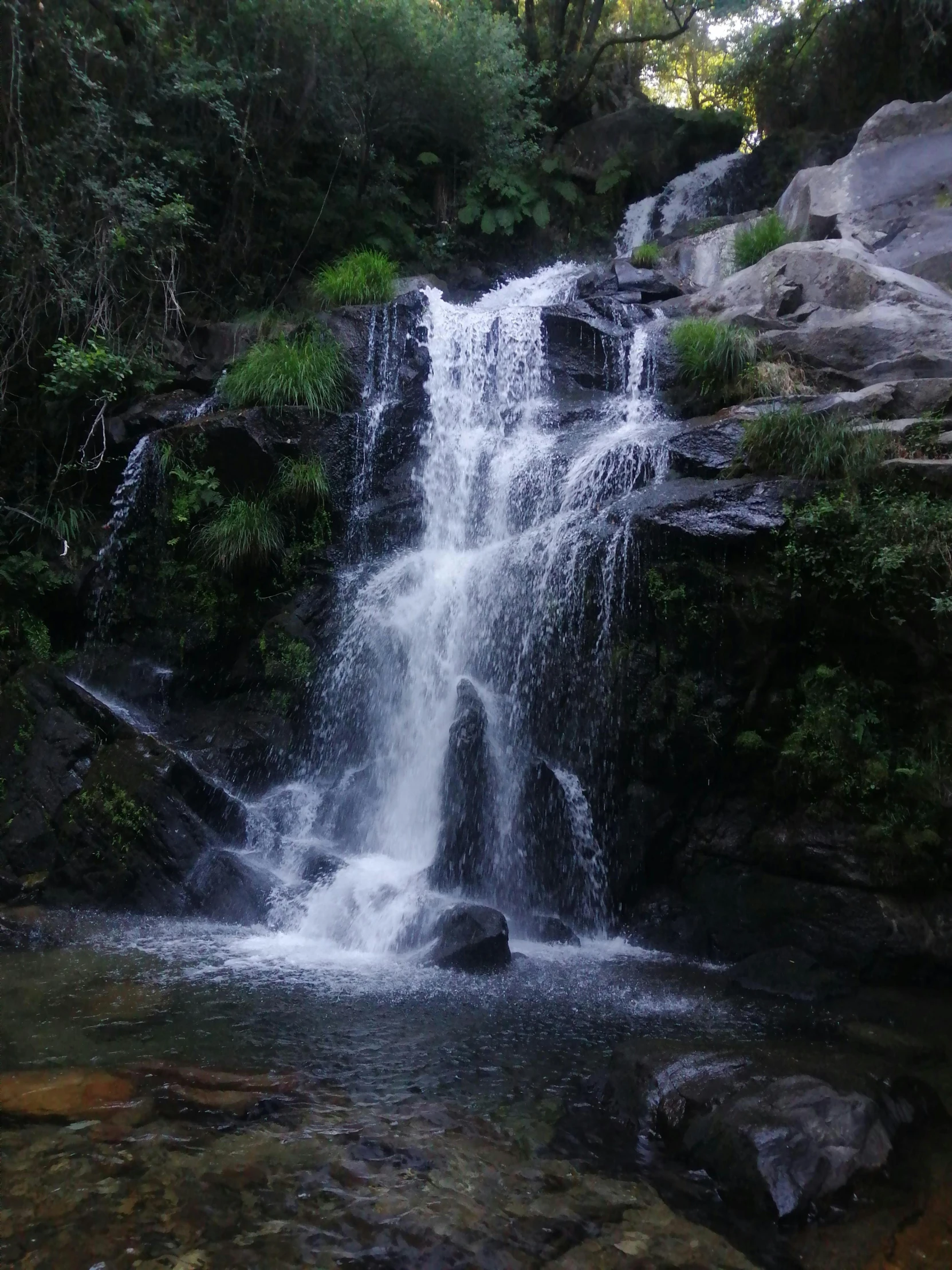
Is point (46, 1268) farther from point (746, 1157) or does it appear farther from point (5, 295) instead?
point (5, 295)

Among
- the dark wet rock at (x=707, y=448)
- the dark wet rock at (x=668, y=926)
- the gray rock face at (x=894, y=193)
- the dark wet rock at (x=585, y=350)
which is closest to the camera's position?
the dark wet rock at (x=668, y=926)

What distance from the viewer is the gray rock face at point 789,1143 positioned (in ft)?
10.9

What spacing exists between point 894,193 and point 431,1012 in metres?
11.2

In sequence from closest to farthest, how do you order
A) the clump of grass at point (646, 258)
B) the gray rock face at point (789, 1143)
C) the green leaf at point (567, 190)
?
the gray rock face at point (789, 1143) < the clump of grass at point (646, 258) < the green leaf at point (567, 190)

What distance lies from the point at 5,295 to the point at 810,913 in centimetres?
937

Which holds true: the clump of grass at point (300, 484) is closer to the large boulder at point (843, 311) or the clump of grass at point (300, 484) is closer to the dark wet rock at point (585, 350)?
the dark wet rock at point (585, 350)

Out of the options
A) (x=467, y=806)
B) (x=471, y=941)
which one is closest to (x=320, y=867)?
(x=467, y=806)

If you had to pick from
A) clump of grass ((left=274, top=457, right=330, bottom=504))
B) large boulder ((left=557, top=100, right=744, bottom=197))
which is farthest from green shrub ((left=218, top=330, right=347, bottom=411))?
large boulder ((left=557, top=100, right=744, bottom=197))

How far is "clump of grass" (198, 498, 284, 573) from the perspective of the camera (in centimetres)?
880

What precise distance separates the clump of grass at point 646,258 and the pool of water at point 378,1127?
10894 millimetres

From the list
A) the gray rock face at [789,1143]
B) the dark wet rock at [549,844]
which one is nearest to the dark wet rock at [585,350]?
the dark wet rock at [549,844]

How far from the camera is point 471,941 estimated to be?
566 centimetres

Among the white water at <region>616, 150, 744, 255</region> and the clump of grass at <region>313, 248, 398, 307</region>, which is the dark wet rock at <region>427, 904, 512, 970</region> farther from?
the white water at <region>616, 150, 744, 255</region>

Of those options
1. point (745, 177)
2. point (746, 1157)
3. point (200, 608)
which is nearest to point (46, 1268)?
point (746, 1157)
